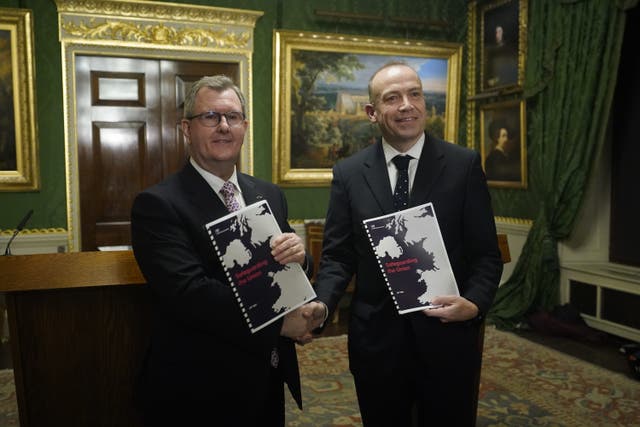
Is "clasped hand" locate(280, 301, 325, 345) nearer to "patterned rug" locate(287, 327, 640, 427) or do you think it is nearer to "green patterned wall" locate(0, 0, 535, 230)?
"patterned rug" locate(287, 327, 640, 427)

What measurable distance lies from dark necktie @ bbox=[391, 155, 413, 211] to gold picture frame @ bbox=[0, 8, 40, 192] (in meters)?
4.70

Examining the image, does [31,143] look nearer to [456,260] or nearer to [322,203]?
[322,203]

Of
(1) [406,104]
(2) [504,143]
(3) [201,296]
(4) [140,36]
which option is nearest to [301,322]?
(3) [201,296]

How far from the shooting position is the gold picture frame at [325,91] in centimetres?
630

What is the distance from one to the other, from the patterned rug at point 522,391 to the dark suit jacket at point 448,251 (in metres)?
1.71

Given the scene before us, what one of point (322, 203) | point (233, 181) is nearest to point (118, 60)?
point (322, 203)

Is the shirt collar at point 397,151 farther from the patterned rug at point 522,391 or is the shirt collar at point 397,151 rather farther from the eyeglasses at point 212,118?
the patterned rug at point 522,391

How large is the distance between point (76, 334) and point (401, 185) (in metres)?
1.26

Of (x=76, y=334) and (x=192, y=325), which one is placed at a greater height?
(x=192, y=325)

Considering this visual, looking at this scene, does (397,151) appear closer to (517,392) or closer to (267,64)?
(517,392)

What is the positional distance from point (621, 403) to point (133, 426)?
126 inches

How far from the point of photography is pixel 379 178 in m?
2.02

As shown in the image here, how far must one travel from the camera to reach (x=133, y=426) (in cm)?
212

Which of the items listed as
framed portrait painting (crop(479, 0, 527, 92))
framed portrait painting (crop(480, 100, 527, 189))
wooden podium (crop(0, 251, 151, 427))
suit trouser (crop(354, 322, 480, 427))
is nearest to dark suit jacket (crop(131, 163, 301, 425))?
wooden podium (crop(0, 251, 151, 427))
